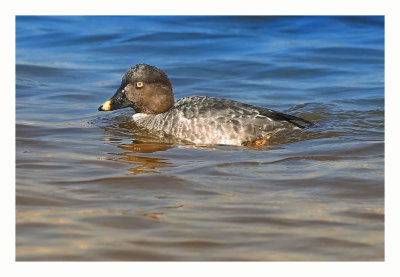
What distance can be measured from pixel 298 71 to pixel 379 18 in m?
6.98

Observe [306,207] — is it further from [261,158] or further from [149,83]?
[149,83]

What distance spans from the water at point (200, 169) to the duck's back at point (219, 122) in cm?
24

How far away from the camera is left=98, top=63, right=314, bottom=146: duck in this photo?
805cm

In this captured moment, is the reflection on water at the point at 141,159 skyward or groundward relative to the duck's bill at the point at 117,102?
groundward

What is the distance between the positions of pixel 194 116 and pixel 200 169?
1.62 m

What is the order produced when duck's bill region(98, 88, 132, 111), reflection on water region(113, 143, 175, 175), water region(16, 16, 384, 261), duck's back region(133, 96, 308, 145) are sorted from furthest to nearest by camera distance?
duck's bill region(98, 88, 132, 111) < duck's back region(133, 96, 308, 145) < reflection on water region(113, 143, 175, 175) < water region(16, 16, 384, 261)

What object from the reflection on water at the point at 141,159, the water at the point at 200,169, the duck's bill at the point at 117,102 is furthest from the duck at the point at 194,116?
the reflection on water at the point at 141,159

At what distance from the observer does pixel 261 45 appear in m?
16.0

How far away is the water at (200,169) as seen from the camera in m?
4.82

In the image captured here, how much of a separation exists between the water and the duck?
0.23 metres

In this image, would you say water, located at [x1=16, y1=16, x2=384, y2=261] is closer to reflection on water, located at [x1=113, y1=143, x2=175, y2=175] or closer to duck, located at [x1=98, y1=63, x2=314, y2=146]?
reflection on water, located at [x1=113, y1=143, x2=175, y2=175]

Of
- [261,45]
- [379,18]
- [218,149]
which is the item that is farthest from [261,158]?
[379,18]

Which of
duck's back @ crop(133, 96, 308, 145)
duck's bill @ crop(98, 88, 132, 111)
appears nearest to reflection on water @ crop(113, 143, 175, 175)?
duck's back @ crop(133, 96, 308, 145)

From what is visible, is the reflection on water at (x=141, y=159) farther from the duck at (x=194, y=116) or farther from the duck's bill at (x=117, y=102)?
the duck's bill at (x=117, y=102)
